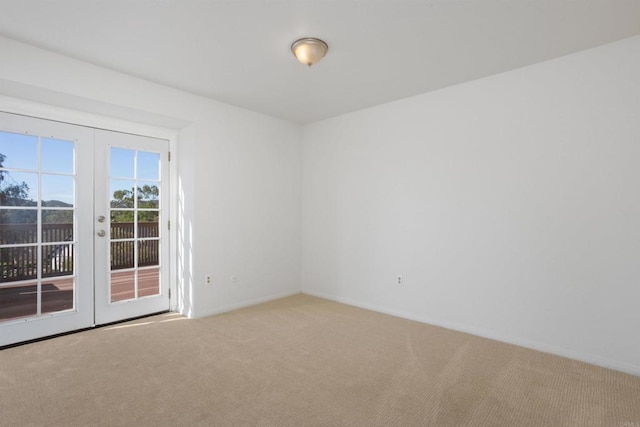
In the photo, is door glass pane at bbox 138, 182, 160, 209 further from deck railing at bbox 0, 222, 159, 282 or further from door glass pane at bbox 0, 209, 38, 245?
door glass pane at bbox 0, 209, 38, 245

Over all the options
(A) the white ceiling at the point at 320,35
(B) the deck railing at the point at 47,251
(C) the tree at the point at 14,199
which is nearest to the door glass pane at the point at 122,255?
(B) the deck railing at the point at 47,251

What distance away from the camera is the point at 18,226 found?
2961mm

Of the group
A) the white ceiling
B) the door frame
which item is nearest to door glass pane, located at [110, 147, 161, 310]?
the door frame

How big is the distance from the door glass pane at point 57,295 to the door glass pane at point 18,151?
111cm

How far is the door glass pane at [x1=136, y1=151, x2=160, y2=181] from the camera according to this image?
12.4ft

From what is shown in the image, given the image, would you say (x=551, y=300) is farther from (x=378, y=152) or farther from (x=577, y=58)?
(x=378, y=152)

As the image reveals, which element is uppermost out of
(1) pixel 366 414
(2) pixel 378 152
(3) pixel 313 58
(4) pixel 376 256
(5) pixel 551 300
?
(3) pixel 313 58

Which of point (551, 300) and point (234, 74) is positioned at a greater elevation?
point (234, 74)

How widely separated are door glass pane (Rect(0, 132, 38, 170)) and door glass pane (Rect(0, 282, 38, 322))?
1.09m

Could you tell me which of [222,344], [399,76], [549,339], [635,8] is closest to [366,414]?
[222,344]

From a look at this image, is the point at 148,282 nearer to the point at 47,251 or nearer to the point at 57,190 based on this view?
the point at 47,251

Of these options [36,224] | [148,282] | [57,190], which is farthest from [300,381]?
[57,190]

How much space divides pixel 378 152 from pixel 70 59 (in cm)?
325

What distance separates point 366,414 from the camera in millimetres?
1985
